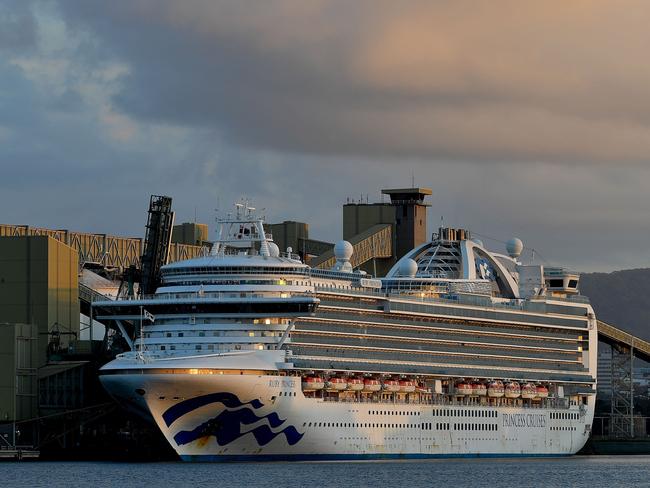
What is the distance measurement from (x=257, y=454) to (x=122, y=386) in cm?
860

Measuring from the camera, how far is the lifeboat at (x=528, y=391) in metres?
123

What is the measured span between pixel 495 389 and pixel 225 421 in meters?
27.4

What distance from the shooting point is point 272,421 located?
9981 cm

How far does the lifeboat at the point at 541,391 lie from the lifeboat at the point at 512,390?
2.78 meters

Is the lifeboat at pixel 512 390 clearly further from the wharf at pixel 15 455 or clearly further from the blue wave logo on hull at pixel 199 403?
the wharf at pixel 15 455

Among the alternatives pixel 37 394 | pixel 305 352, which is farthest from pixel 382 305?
pixel 37 394

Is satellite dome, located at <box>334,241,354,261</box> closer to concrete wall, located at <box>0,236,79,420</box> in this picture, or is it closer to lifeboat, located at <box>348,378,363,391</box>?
lifeboat, located at <box>348,378,363,391</box>

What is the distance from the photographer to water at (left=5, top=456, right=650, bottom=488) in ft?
293

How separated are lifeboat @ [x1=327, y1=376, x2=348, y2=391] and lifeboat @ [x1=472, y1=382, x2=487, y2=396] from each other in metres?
15.0

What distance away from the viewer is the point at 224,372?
3826 inches

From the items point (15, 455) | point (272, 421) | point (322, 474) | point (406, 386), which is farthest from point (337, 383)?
point (15, 455)

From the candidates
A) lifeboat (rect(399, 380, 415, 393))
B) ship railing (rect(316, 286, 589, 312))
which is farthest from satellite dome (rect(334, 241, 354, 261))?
lifeboat (rect(399, 380, 415, 393))

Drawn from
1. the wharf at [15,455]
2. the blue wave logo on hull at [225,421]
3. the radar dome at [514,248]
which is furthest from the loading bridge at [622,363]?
the wharf at [15,455]

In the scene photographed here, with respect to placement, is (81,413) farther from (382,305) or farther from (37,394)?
(382,305)
